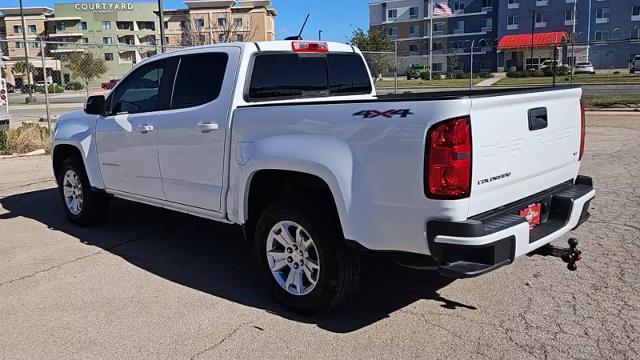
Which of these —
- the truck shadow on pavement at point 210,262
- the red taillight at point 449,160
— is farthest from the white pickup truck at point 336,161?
the truck shadow on pavement at point 210,262

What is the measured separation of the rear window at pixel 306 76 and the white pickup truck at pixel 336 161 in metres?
0.01

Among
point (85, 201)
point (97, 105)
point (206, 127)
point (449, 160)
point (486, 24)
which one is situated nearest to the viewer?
point (449, 160)

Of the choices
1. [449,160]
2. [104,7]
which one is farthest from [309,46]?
[104,7]

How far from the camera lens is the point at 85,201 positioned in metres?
6.77

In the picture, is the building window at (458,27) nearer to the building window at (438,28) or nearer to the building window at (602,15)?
the building window at (438,28)

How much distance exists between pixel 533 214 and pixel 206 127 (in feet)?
8.62

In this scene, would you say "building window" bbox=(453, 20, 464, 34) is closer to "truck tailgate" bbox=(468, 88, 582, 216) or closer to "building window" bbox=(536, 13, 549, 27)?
"building window" bbox=(536, 13, 549, 27)

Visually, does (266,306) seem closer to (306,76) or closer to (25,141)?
(306,76)

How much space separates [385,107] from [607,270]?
2.79 meters

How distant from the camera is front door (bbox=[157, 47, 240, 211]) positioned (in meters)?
4.74

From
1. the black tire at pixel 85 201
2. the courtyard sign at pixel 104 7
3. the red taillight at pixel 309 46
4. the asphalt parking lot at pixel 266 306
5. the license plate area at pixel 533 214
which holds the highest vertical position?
Answer: the courtyard sign at pixel 104 7

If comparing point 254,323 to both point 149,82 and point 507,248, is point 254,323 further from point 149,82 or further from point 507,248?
point 149,82

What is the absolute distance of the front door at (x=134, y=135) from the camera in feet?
18.1

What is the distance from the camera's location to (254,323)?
13.6 feet
